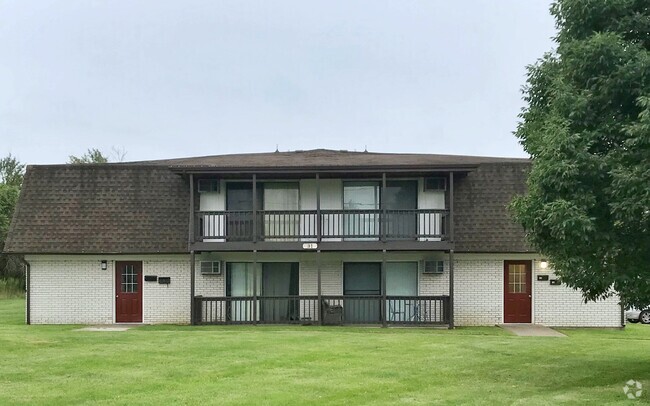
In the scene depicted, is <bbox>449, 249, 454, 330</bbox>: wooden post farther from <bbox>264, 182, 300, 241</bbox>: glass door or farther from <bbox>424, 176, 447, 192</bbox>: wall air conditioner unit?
<bbox>264, 182, 300, 241</bbox>: glass door

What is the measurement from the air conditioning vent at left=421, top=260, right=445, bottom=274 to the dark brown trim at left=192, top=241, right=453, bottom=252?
1018 millimetres

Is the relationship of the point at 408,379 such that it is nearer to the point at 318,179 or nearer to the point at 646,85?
the point at 646,85

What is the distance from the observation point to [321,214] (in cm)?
2209

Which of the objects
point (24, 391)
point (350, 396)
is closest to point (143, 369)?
point (24, 391)

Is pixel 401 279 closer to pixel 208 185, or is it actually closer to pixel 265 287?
pixel 265 287

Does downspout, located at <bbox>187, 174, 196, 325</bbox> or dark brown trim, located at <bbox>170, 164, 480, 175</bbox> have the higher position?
dark brown trim, located at <bbox>170, 164, 480, 175</bbox>

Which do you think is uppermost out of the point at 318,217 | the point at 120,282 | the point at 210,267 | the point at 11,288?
the point at 318,217

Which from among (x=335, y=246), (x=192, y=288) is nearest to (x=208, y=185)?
(x=192, y=288)

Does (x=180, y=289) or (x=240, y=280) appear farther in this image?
(x=240, y=280)

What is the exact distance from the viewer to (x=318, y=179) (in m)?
21.3

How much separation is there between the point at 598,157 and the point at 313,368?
224 inches

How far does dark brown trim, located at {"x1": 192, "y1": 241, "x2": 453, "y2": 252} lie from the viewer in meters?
21.4

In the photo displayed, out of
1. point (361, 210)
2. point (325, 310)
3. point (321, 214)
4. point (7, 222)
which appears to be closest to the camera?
point (325, 310)

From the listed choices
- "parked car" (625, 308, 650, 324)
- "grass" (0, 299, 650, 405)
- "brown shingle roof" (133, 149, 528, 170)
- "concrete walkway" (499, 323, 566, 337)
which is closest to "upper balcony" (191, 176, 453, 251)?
"brown shingle roof" (133, 149, 528, 170)
